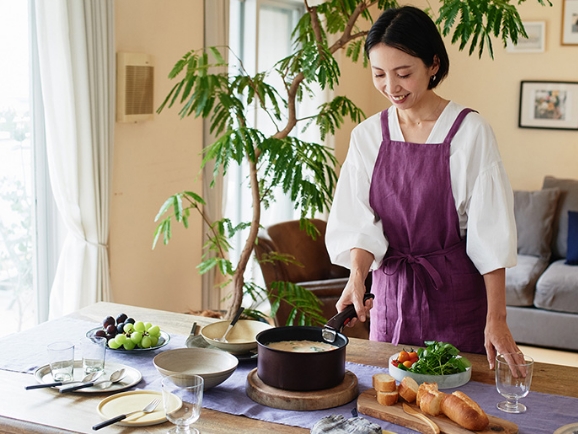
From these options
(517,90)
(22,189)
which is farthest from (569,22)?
(22,189)

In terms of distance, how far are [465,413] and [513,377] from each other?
0.57 ft

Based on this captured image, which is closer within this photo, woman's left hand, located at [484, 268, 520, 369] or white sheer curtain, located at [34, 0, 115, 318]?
woman's left hand, located at [484, 268, 520, 369]

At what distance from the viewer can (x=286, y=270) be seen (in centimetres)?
404

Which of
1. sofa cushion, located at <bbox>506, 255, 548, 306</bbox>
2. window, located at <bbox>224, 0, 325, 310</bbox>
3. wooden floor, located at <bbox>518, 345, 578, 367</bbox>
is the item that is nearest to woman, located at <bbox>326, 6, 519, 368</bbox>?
window, located at <bbox>224, 0, 325, 310</bbox>

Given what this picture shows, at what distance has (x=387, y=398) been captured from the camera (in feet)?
5.02

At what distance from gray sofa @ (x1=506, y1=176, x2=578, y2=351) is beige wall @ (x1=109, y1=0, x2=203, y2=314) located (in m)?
2.16

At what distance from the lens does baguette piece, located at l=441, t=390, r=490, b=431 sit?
4.63ft

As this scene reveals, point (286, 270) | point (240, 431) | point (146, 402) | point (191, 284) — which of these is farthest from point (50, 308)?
point (240, 431)

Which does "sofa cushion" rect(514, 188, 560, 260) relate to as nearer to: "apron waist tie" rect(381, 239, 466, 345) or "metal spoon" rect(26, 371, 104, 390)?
"apron waist tie" rect(381, 239, 466, 345)

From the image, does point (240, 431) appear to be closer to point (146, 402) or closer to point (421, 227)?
point (146, 402)

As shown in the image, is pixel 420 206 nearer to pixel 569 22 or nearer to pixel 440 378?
pixel 440 378

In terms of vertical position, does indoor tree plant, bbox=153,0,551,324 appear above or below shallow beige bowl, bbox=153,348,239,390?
above

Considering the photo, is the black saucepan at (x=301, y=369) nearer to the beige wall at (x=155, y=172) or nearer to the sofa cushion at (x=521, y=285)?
the beige wall at (x=155, y=172)

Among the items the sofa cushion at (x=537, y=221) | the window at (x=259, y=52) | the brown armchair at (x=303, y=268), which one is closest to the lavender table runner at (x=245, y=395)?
the brown armchair at (x=303, y=268)
